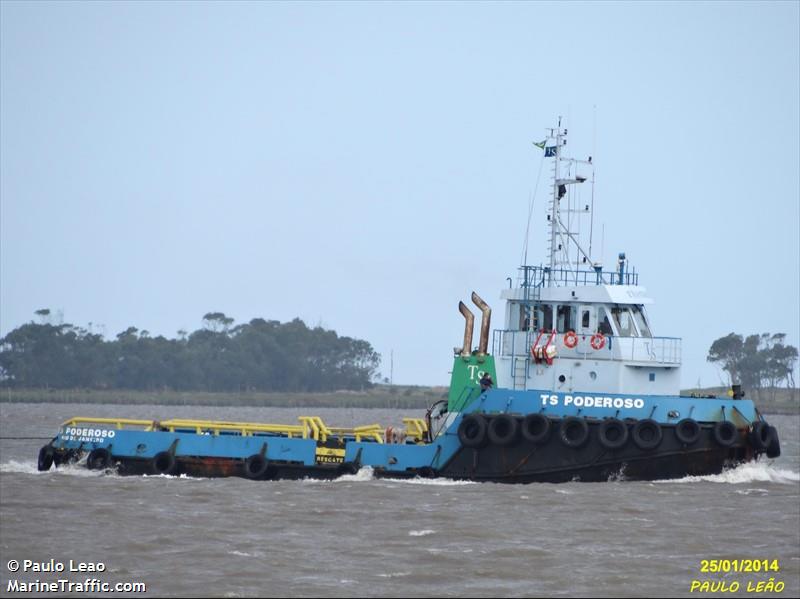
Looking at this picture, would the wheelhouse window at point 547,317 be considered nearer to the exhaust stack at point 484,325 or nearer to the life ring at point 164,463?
the exhaust stack at point 484,325

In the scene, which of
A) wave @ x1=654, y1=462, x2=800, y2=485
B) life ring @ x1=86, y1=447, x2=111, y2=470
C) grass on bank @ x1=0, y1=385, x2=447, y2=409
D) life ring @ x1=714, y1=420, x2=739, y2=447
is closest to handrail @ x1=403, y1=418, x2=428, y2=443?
wave @ x1=654, y1=462, x2=800, y2=485

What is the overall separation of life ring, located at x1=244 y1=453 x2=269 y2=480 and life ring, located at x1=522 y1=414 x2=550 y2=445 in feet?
14.9

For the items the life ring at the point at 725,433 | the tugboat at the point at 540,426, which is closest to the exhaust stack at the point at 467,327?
the tugboat at the point at 540,426

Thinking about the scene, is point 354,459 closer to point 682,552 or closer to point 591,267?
point 591,267

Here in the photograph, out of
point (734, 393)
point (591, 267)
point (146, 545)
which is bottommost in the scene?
point (146, 545)

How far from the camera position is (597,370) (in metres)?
24.7

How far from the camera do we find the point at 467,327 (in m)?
25.3

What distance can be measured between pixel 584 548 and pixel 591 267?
8260 millimetres

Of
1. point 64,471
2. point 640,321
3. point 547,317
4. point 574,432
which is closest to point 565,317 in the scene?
point 547,317

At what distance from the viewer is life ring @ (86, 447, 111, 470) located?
25422 mm

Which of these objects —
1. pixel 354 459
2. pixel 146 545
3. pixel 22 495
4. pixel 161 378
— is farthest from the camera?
pixel 161 378

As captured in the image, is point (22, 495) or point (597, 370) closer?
point (22, 495)

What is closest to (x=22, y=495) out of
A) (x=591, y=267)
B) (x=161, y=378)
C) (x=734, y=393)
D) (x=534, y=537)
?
(x=534, y=537)

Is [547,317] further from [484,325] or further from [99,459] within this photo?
[99,459]
